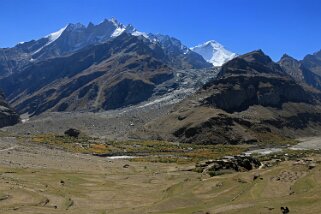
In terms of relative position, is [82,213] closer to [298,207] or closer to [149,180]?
[298,207]

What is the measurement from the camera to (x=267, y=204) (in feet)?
161

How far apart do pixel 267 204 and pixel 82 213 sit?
76.3 ft

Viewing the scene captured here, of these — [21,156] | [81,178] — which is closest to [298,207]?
[81,178]

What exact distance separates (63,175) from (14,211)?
1626 inches

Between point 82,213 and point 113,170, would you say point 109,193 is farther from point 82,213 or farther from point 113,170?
point 113,170

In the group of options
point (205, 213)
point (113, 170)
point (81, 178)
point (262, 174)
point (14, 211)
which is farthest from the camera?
point (113, 170)

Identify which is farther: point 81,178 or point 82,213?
point 81,178

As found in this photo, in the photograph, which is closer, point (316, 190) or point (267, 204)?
point (267, 204)

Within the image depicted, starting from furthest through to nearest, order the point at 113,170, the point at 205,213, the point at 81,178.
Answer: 1. the point at 113,170
2. the point at 81,178
3. the point at 205,213

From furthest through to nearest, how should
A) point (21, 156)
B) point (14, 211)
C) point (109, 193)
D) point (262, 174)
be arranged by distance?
point (21, 156) → point (109, 193) → point (262, 174) → point (14, 211)

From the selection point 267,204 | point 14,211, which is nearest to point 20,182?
point 14,211

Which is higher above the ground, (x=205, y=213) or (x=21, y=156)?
(x=21, y=156)

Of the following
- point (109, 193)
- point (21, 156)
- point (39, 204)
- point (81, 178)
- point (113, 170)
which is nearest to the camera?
point (39, 204)

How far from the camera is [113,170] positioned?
4978 inches
